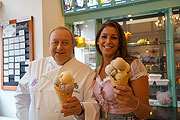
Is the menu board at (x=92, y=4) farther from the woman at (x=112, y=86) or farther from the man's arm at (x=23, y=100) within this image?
the man's arm at (x=23, y=100)

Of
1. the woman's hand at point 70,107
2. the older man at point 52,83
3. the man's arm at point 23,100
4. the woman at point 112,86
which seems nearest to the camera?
the woman's hand at point 70,107

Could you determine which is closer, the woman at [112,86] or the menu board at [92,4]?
the woman at [112,86]

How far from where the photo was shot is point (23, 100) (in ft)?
5.33

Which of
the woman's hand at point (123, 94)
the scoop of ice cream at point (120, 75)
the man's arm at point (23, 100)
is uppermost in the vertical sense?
the scoop of ice cream at point (120, 75)

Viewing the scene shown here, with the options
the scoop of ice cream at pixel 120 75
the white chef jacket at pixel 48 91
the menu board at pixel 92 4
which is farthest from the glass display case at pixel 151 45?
the scoop of ice cream at pixel 120 75

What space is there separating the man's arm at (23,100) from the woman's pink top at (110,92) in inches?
30.9

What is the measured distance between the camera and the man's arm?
1.60 meters

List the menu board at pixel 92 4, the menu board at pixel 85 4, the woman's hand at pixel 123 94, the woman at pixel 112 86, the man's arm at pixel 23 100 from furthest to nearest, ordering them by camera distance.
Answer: the menu board at pixel 92 4, the menu board at pixel 85 4, the man's arm at pixel 23 100, the woman at pixel 112 86, the woman's hand at pixel 123 94

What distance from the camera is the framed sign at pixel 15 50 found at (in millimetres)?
2369

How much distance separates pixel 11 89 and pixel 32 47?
0.82 metres

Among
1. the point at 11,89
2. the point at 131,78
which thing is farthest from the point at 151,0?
the point at 11,89

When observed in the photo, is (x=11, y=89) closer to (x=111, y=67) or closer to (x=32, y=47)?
(x=32, y=47)

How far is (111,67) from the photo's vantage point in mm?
1035

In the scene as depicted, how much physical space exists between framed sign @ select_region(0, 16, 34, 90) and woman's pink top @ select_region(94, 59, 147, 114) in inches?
56.3
